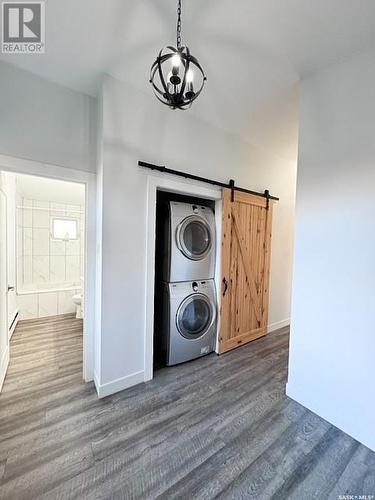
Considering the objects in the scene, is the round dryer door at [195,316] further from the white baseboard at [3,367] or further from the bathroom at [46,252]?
the bathroom at [46,252]

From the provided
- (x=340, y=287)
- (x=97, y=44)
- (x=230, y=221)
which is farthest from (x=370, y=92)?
(x=97, y=44)

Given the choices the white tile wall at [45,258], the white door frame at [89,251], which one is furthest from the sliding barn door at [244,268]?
the white tile wall at [45,258]

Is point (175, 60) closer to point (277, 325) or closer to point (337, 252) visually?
point (337, 252)

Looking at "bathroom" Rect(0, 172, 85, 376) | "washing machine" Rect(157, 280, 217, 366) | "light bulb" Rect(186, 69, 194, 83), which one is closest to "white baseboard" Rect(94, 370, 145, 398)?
"washing machine" Rect(157, 280, 217, 366)

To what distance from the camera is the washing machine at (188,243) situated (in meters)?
2.62

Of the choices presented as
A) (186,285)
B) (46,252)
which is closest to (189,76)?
(186,285)

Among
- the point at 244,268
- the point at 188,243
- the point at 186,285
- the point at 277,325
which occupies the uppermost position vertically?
the point at 188,243

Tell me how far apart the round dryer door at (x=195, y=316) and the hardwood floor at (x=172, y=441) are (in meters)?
0.44

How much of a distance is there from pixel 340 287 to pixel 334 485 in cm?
128

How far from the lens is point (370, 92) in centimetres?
169

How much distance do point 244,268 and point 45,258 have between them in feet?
14.4

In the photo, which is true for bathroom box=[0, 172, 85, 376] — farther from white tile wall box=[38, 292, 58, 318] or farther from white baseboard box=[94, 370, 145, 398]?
white baseboard box=[94, 370, 145, 398]

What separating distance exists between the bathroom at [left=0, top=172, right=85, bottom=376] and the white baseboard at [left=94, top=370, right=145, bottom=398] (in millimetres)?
1969

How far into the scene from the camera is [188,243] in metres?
2.73
